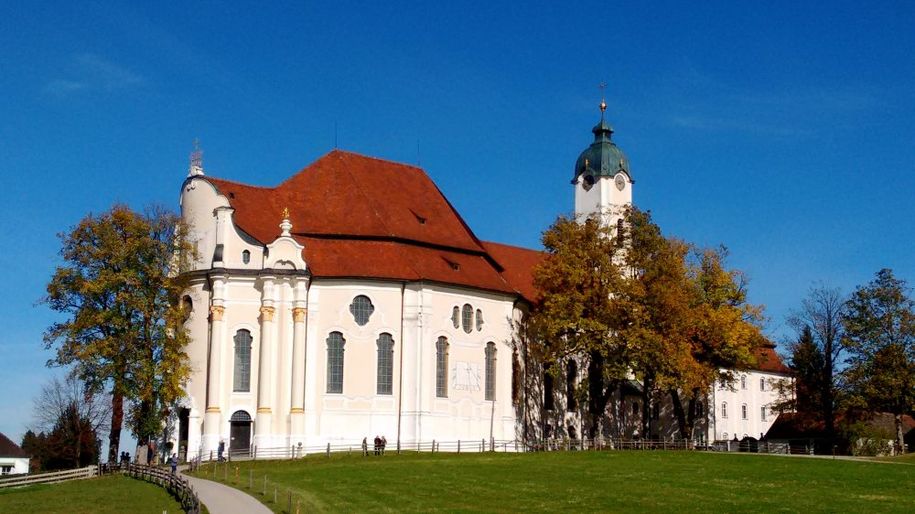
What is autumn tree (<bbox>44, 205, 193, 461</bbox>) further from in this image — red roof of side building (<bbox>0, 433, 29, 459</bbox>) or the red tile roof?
red roof of side building (<bbox>0, 433, 29, 459</bbox>)

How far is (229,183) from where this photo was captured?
6256cm

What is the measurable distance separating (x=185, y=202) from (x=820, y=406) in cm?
3930

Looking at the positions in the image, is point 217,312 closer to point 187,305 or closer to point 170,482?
point 187,305

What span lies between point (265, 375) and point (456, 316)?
35.3 feet

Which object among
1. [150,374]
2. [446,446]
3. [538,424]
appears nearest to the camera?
[150,374]

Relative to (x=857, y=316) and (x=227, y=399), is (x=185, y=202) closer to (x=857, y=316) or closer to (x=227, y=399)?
(x=227, y=399)

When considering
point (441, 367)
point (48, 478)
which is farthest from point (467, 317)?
point (48, 478)

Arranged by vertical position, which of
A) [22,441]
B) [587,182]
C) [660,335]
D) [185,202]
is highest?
[587,182]

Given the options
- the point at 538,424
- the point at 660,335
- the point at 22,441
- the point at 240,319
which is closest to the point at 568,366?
the point at 538,424

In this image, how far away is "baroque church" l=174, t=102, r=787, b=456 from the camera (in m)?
57.8

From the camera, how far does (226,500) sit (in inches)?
1368

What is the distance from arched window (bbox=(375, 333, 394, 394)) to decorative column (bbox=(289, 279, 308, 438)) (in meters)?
3.92

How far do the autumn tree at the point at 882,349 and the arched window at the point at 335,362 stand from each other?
29.6 m

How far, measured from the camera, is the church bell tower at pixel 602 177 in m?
81.4
